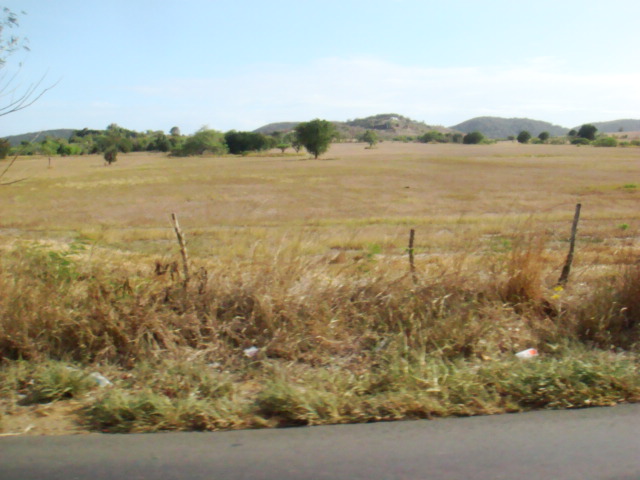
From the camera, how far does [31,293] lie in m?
5.61

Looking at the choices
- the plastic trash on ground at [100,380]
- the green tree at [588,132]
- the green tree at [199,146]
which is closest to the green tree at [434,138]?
the green tree at [588,132]

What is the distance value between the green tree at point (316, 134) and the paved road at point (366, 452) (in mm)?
87955

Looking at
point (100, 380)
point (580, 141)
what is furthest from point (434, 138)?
point (100, 380)

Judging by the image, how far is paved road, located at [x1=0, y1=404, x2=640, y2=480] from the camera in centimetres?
328

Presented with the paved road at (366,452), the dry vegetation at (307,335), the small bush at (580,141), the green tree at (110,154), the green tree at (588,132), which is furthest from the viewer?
the green tree at (588,132)

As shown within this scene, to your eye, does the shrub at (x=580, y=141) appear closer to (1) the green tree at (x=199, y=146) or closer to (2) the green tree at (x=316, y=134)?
(2) the green tree at (x=316, y=134)

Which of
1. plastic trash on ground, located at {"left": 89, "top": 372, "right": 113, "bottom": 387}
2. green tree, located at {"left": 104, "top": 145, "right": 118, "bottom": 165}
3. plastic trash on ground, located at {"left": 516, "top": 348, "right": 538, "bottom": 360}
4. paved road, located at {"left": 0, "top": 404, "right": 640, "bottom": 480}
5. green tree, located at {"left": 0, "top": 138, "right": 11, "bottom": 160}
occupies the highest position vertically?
green tree, located at {"left": 0, "top": 138, "right": 11, "bottom": 160}

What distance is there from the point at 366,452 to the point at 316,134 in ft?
294

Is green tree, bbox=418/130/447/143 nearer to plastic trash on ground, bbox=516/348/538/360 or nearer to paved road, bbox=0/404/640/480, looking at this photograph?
plastic trash on ground, bbox=516/348/538/360

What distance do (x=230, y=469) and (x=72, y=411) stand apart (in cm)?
160

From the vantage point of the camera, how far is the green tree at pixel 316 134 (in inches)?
3563

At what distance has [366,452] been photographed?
3.52 metres

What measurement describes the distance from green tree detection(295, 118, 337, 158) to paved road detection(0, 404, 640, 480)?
3463 inches

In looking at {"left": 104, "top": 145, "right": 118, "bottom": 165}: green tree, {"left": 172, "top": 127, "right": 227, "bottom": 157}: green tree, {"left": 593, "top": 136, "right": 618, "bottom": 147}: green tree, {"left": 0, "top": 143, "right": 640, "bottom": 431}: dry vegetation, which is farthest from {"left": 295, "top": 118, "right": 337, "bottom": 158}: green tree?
{"left": 0, "top": 143, "right": 640, "bottom": 431}: dry vegetation
